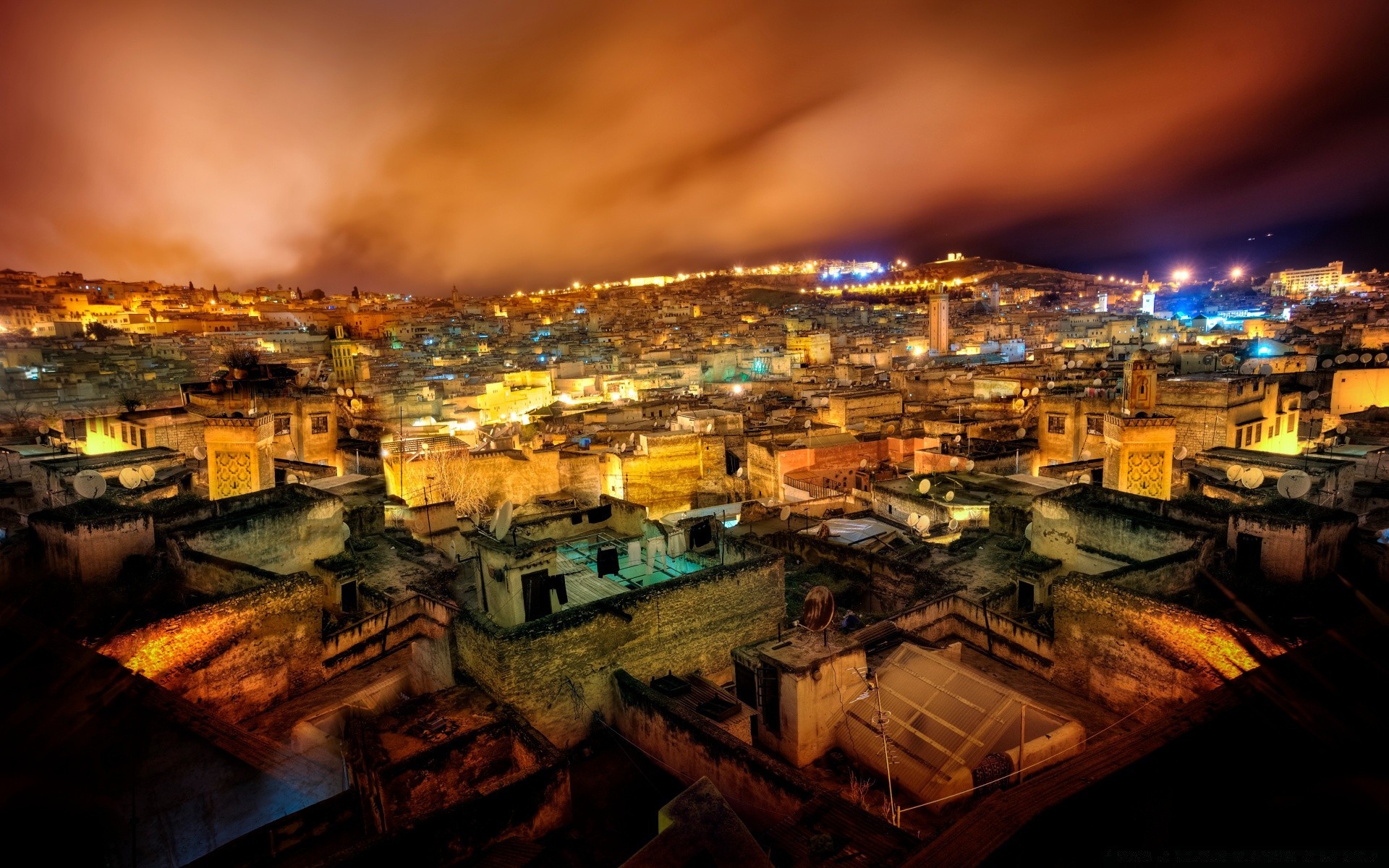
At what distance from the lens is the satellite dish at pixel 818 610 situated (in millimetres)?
7234

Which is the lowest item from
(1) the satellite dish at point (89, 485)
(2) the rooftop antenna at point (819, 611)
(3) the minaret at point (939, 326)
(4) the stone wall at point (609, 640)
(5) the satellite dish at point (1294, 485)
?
(4) the stone wall at point (609, 640)

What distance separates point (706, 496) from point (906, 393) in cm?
1664

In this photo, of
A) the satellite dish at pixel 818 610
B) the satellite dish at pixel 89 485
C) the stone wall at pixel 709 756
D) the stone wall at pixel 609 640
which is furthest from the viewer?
the satellite dish at pixel 89 485

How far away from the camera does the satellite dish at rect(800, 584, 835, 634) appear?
7234 mm

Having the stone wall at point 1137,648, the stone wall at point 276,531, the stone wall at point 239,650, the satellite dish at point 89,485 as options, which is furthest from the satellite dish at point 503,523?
the stone wall at point 1137,648

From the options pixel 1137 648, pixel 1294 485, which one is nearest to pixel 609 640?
pixel 1137 648

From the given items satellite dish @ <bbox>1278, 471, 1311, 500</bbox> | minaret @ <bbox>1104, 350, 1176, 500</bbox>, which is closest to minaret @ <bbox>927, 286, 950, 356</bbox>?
minaret @ <bbox>1104, 350, 1176, 500</bbox>

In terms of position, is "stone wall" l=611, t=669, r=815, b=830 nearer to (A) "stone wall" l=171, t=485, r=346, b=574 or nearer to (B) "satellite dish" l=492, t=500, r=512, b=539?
(B) "satellite dish" l=492, t=500, r=512, b=539

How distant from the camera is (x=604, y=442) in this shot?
74.5 ft

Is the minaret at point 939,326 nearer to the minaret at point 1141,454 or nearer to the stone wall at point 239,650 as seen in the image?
the minaret at point 1141,454

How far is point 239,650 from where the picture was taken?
27.7 feet

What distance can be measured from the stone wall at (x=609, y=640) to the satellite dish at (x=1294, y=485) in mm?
7412

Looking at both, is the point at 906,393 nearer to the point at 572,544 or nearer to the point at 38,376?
the point at 572,544

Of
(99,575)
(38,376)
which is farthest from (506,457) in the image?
(38,376)
